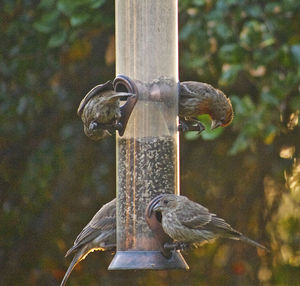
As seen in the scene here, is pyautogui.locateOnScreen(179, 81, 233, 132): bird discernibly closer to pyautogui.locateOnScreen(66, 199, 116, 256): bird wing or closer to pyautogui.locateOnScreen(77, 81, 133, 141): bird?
pyautogui.locateOnScreen(77, 81, 133, 141): bird

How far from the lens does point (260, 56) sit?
883 cm

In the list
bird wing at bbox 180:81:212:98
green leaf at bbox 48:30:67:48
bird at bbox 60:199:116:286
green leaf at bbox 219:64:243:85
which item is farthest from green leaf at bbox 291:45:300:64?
bird at bbox 60:199:116:286

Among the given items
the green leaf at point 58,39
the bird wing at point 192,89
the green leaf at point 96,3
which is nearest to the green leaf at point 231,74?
the green leaf at point 96,3

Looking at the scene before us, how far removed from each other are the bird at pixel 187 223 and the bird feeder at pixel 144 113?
0.62 feet

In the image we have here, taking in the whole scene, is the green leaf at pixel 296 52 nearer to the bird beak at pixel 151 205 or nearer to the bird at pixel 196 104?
the bird at pixel 196 104

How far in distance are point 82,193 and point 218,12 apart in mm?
2586

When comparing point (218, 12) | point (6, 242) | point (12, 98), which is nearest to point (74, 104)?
point (12, 98)

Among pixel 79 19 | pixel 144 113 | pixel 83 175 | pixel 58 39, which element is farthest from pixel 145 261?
pixel 83 175

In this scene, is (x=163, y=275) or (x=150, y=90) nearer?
(x=150, y=90)

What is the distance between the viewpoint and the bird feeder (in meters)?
6.62

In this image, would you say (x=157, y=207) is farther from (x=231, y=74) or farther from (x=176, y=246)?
(x=231, y=74)

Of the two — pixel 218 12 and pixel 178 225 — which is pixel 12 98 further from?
pixel 178 225

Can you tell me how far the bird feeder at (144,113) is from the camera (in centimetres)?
662

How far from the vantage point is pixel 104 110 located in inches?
259
